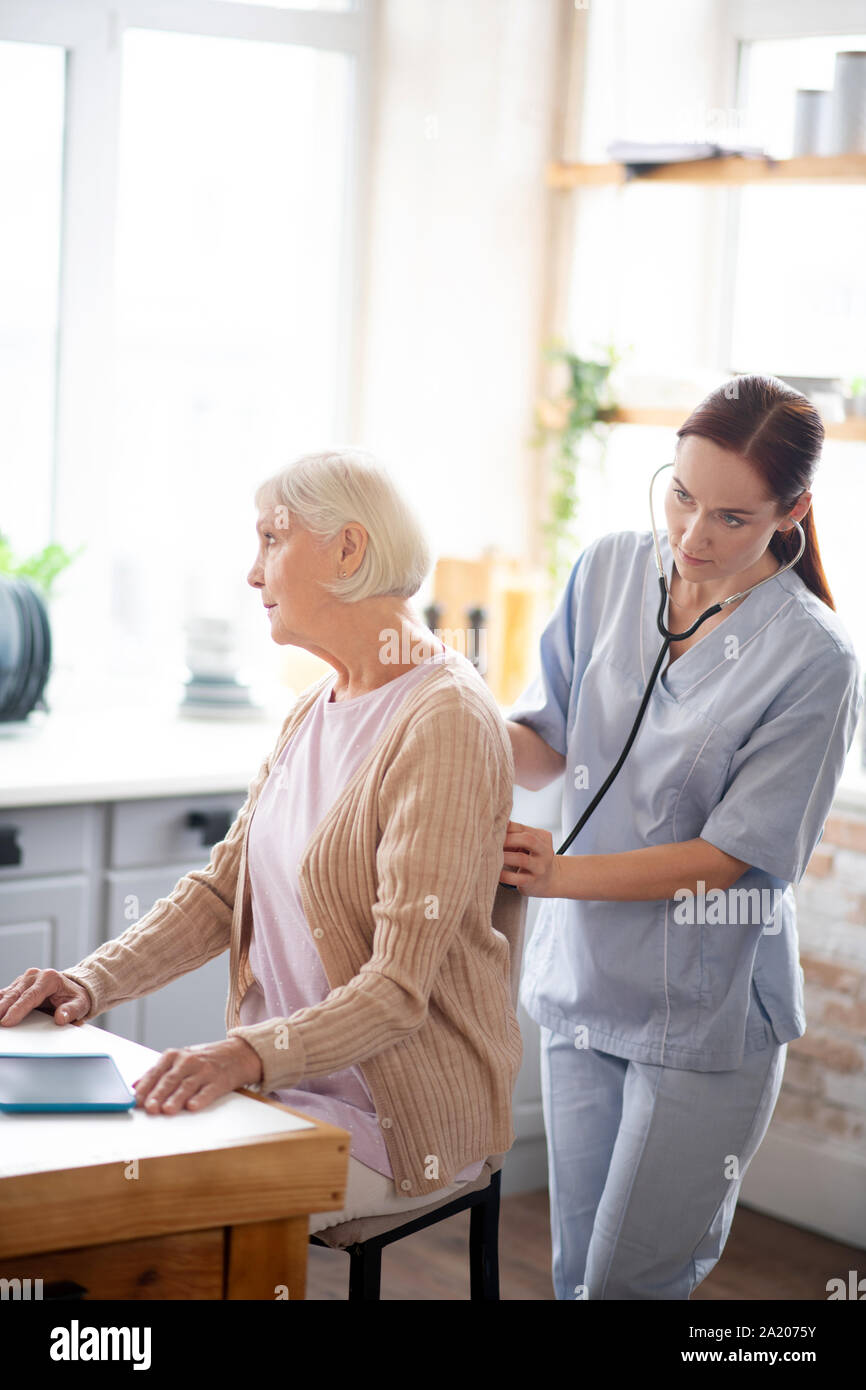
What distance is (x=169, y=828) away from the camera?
248cm

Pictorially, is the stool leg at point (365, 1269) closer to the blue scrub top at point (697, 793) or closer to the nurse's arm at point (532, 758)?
the blue scrub top at point (697, 793)

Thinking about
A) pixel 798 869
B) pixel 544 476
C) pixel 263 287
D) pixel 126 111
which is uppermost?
pixel 126 111

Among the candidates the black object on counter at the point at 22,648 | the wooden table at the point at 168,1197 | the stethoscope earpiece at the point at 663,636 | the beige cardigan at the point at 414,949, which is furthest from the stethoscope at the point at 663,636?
the black object on counter at the point at 22,648

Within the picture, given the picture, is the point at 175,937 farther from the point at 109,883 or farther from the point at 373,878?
the point at 109,883

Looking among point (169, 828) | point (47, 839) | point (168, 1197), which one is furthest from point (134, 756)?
point (168, 1197)

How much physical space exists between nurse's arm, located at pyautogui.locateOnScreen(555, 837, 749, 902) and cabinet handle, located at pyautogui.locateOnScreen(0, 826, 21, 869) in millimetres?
965

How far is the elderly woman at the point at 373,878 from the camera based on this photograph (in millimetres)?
1455

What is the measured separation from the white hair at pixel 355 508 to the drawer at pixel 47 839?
0.91m

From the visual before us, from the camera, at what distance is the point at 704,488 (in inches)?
65.3

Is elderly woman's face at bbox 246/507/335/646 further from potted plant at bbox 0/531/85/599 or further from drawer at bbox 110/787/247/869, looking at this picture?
potted plant at bbox 0/531/85/599

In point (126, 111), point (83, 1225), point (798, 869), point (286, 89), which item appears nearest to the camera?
point (83, 1225)
